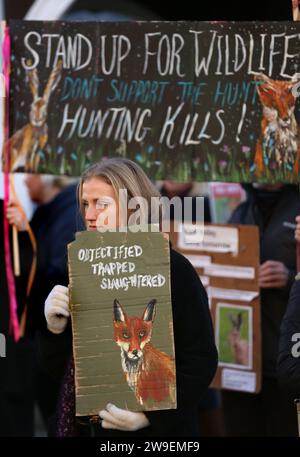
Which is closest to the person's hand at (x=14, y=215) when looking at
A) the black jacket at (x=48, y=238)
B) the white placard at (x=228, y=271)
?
the black jacket at (x=48, y=238)

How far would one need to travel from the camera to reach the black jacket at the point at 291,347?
11.1 feet

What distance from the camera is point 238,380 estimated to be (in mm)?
4500

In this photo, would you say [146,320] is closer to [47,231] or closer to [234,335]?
[234,335]

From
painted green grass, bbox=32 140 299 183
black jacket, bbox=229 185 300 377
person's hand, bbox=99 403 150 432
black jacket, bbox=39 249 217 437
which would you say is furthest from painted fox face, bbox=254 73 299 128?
person's hand, bbox=99 403 150 432

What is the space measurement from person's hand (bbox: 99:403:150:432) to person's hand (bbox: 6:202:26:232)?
137 cm

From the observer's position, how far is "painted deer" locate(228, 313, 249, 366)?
14.7 feet

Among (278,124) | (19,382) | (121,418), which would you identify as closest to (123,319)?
(121,418)

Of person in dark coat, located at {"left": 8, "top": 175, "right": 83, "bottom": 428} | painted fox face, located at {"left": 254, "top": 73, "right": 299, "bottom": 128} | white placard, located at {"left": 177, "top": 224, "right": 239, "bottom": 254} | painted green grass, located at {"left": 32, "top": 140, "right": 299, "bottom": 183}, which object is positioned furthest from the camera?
person in dark coat, located at {"left": 8, "top": 175, "right": 83, "bottom": 428}

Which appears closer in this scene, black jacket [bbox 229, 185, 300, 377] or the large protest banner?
the large protest banner

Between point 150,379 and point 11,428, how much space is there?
6.78ft

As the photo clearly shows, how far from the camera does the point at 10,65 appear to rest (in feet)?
13.1

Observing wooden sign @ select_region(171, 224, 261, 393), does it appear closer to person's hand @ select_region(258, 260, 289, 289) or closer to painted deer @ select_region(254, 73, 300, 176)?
person's hand @ select_region(258, 260, 289, 289)
